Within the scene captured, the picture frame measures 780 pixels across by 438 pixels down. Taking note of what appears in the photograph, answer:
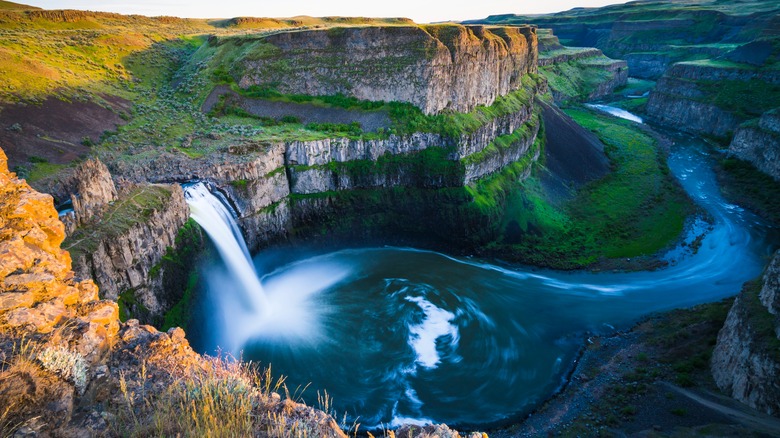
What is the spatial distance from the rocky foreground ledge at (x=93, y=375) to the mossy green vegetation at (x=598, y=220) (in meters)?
34.8

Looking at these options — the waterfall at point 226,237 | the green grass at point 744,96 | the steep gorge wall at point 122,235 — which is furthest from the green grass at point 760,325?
the green grass at point 744,96

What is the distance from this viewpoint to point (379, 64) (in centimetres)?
4556

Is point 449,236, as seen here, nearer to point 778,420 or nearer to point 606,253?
point 606,253

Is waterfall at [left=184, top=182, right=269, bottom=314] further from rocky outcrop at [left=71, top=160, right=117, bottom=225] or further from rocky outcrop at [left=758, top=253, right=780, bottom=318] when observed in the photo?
rocky outcrop at [left=758, top=253, right=780, bottom=318]

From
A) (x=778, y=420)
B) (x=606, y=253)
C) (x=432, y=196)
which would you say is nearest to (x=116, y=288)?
(x=432, y=196)

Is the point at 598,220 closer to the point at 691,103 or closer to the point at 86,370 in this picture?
the point at 86,370

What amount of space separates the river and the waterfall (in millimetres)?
685

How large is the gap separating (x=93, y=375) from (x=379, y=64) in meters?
42.2

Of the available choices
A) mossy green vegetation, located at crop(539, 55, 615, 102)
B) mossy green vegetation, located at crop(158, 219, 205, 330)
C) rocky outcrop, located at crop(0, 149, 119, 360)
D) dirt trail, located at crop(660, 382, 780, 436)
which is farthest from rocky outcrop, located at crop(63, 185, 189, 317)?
mossy green vegetation, located at crop(539, 55, 615, 102)

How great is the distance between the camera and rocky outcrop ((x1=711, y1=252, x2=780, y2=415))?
19562 mm

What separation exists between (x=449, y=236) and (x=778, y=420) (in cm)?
2701

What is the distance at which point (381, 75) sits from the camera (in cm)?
4547

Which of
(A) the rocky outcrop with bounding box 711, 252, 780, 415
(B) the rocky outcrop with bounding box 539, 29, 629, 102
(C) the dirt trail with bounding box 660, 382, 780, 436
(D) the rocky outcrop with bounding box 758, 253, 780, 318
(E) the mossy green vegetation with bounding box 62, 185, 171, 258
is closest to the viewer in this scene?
(C) the dirt trail with bounding box 660, 382, 780, 436

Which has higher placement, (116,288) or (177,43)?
(177,43)
